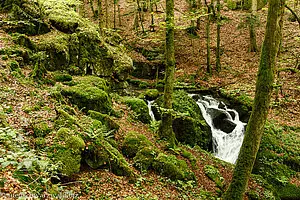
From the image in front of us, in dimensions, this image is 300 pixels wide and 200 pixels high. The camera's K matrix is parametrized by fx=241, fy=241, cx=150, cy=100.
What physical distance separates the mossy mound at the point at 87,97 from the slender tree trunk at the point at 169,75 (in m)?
2.41

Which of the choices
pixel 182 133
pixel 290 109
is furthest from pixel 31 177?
pixel 290 109

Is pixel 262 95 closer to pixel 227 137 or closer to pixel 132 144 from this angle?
pixel 132 144

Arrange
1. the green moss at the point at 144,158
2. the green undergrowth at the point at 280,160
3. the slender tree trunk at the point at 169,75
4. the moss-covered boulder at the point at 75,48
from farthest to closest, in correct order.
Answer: the moss-covered boulder at the point at 75,48 → the green undergrowth at the point at 280,160 → the slender tree trunk at the point at 169,75 → the green moss at the point at 144,158

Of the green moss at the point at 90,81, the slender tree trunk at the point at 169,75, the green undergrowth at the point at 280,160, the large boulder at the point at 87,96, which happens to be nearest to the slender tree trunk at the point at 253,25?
the green undergrowth at the point at 280,160

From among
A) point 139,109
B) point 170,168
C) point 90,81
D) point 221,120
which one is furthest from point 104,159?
point 221,120

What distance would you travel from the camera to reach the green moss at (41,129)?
572cm

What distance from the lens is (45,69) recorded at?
31.3 ft

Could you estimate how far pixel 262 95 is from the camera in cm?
520

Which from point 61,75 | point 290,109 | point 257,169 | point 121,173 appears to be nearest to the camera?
point 121,173

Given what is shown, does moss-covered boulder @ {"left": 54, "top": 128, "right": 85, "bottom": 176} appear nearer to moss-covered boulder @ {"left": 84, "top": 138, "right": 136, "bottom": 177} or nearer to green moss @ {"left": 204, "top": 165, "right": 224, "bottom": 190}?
moss-covered boulder @ {"left": 84, "top": 138, "right": 136, "bottom": 177}

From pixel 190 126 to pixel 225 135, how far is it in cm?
228

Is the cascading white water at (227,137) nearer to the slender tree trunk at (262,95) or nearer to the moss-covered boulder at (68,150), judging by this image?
the slender tree trunk at (262,95)

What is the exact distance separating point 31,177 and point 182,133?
799 cm

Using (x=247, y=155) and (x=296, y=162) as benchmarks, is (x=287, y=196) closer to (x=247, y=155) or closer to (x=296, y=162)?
(x=296, y=162)
